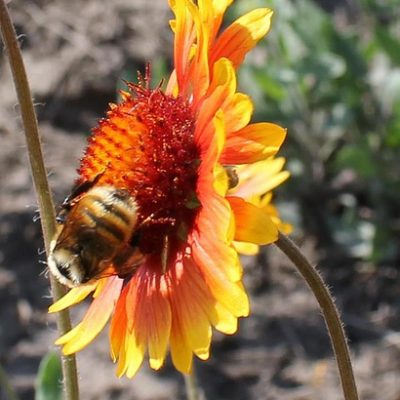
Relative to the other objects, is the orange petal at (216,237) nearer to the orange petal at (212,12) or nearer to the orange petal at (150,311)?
the orange petal at (150,311)

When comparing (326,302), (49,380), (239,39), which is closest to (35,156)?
(239,39)

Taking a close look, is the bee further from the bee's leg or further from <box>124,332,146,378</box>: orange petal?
<box>124,332,146,378</box>: orange petal

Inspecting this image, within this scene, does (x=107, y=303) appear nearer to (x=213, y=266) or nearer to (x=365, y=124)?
(x=213, y=266)

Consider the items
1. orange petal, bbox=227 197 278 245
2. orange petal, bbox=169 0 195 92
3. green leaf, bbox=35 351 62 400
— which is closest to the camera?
orange petal, bbox=227 197 278 245

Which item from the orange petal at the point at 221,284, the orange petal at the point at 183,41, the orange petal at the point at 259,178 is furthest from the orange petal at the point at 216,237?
the orange petal at the point at 259,178

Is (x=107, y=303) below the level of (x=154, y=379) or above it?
above

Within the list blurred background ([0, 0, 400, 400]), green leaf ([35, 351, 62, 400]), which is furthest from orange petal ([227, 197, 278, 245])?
blurred background ([0, 0, 400, 400])

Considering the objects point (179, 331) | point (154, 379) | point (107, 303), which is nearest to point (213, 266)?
point (179, 331)

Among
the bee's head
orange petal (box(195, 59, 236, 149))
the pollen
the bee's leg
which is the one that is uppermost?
orange petal (box(195, 59, 236, 149))
